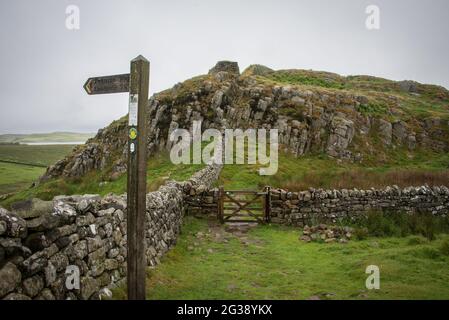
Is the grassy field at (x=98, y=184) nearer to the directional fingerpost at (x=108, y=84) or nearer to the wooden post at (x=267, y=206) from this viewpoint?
the wooden post at (x=267, y=206)

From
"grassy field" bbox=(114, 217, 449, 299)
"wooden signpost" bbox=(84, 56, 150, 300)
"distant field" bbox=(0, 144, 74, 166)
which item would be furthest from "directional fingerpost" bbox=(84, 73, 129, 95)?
"distant field" bbox=(0, 144, 74, 166)

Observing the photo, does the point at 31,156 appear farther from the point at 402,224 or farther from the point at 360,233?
the point at 402,224

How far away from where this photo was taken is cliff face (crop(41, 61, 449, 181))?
111 feet

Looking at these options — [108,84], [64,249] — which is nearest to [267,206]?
[108,84]

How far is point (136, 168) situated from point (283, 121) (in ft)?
103

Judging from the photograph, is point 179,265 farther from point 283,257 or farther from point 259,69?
point 259,69

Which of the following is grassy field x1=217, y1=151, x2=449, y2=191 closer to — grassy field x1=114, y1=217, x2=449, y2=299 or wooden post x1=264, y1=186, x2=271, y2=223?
wooden post x1=264, y1=186, x2=271, y2=223

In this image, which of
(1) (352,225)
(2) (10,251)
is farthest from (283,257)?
(2) (10,251)

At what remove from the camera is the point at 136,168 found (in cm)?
498

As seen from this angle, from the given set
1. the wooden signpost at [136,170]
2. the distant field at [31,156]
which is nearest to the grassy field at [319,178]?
the wooden signpost at [136,170]

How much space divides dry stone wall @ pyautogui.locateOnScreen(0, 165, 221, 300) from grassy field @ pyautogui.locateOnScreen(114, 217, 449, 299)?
0.64 metres

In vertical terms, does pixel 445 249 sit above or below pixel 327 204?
below

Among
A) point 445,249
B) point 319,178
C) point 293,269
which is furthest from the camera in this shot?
point 319,178

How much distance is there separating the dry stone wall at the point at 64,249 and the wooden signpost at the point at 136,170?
2.56ft
